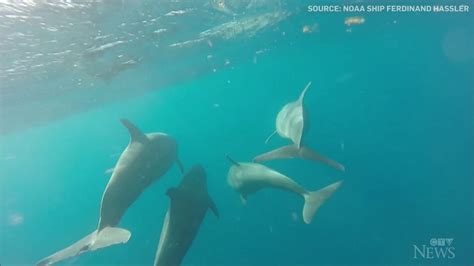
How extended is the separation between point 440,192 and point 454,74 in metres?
63.9

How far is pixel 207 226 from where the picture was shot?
23.1 meters

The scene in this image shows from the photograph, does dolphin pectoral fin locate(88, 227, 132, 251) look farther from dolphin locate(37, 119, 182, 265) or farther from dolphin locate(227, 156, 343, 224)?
dolphin locate(227, 156, 343, 224)

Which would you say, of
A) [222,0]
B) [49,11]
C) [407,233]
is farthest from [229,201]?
[49,11]

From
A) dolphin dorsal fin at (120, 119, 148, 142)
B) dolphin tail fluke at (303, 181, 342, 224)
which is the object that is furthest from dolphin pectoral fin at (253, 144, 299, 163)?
dolphin dorsal fin at (120, 119, 148, 142)

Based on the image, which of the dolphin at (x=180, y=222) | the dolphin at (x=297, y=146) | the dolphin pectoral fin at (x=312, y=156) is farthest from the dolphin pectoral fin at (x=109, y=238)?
the dolphin pectoral fin at (x=312, y=156)

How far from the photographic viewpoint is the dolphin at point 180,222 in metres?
9.64

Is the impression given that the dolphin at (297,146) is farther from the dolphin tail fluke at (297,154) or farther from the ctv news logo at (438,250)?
the ctv news logo at (438,250)

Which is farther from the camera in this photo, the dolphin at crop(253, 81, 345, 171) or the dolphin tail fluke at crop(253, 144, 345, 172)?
the dolphin tail fluke at crop(253, 144, 345, 172)

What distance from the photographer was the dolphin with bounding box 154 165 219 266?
9641mm

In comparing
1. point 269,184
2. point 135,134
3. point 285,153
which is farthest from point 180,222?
point 285,153

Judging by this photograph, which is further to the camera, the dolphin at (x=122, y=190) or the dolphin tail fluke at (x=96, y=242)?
the dolphin at (x=122, y=190)

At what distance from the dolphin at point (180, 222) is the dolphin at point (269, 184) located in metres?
2.36

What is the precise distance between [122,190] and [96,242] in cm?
156

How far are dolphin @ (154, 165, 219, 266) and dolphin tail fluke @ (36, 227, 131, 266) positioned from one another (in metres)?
1.11
